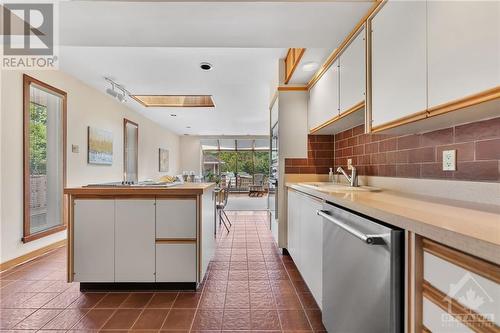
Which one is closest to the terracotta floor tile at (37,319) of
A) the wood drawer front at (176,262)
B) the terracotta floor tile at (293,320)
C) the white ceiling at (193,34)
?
the wood drawer front at (176,262)

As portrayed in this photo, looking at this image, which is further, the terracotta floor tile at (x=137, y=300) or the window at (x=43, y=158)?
the window at (x=43, y=158)

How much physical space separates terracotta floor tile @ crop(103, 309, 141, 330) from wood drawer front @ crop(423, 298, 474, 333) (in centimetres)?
176

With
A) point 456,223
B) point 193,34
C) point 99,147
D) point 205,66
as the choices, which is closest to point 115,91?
point 99,147

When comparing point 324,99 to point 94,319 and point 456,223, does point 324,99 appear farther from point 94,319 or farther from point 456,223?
point 94,319

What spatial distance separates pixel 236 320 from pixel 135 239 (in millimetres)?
1044

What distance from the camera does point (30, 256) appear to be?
3135mm

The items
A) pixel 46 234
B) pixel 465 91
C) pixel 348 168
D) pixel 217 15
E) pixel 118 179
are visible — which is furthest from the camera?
pixel 118 179

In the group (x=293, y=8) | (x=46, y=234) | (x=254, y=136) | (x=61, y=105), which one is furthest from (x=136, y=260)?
(x=254, y=136)

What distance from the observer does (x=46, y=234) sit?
11.2ft

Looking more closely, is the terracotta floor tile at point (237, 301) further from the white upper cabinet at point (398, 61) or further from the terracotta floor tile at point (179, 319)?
the white upper cabinet at point (398, 61)

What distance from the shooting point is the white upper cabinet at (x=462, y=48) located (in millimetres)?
966

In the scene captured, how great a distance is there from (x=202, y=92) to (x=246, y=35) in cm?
279

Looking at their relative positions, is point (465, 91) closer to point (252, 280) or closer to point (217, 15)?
point (217, 15)

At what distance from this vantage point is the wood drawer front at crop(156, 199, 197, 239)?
2.27m
